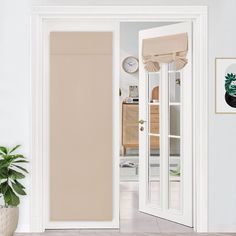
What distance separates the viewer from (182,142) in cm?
477

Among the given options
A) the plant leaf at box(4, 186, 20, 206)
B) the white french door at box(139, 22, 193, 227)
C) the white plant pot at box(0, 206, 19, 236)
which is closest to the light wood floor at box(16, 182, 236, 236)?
the white french door at box(139, 22, 193, 227)

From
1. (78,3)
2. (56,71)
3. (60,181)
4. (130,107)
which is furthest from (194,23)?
(130,107)

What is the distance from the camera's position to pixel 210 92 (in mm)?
4398

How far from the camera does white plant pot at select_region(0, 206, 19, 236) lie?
3.96 metres

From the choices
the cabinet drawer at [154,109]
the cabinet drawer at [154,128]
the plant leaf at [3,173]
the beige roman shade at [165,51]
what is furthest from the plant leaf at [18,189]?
the beige roman shade at [165,51]

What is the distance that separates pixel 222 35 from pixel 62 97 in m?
1.66

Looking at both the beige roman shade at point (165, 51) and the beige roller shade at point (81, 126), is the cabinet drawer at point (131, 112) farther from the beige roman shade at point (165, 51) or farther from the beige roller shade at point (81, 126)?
the beige roller shade at point (81, 126)

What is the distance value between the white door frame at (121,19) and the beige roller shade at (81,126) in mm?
176

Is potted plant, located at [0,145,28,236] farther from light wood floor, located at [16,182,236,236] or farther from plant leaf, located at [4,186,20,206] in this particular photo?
light wood floor, located at [16,182,236,236]

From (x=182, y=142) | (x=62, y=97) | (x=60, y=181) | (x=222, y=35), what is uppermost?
(x=222, y=35)

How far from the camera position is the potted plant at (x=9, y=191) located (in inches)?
157

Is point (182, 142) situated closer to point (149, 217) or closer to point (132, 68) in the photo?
point (149, 217)

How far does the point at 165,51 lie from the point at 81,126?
46.9 inches

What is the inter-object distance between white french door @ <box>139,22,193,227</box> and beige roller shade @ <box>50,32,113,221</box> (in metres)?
0.66
